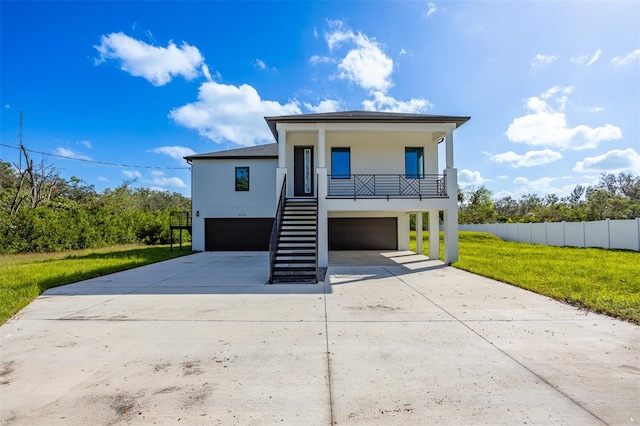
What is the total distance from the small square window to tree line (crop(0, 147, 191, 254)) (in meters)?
9.55

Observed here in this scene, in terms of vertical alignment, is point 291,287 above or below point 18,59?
below

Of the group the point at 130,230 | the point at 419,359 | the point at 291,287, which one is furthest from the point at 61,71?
the point at 419,359

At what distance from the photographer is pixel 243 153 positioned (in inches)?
687

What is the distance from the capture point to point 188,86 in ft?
53.1

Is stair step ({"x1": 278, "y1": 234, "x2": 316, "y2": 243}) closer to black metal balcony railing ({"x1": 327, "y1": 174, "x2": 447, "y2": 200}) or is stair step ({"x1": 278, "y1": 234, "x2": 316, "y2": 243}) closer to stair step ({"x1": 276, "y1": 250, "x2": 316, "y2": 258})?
stair step ({"x1": 276, "y1": 250, "x2": 316, "y2": 258})

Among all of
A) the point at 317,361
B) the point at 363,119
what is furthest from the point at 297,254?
the point at 317,361

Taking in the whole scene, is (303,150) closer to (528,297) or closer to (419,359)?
(528,297)

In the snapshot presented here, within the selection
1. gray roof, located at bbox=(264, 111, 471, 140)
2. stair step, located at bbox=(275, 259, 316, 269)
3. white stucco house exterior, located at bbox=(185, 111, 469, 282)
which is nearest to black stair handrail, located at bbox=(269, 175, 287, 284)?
white stucco house exterior, located at bbox=(185, 111, 469, 282)

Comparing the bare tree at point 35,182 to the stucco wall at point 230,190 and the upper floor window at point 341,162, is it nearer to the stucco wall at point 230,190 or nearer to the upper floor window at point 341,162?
the stucco wall at point 230,190

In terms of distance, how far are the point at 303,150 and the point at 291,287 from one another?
314 inches

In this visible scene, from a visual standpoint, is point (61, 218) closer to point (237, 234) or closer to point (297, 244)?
point (237, 234)

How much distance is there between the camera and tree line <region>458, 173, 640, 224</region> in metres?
30.6

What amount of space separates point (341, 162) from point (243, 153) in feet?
21.1

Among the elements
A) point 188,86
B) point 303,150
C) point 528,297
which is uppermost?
point 188,86
